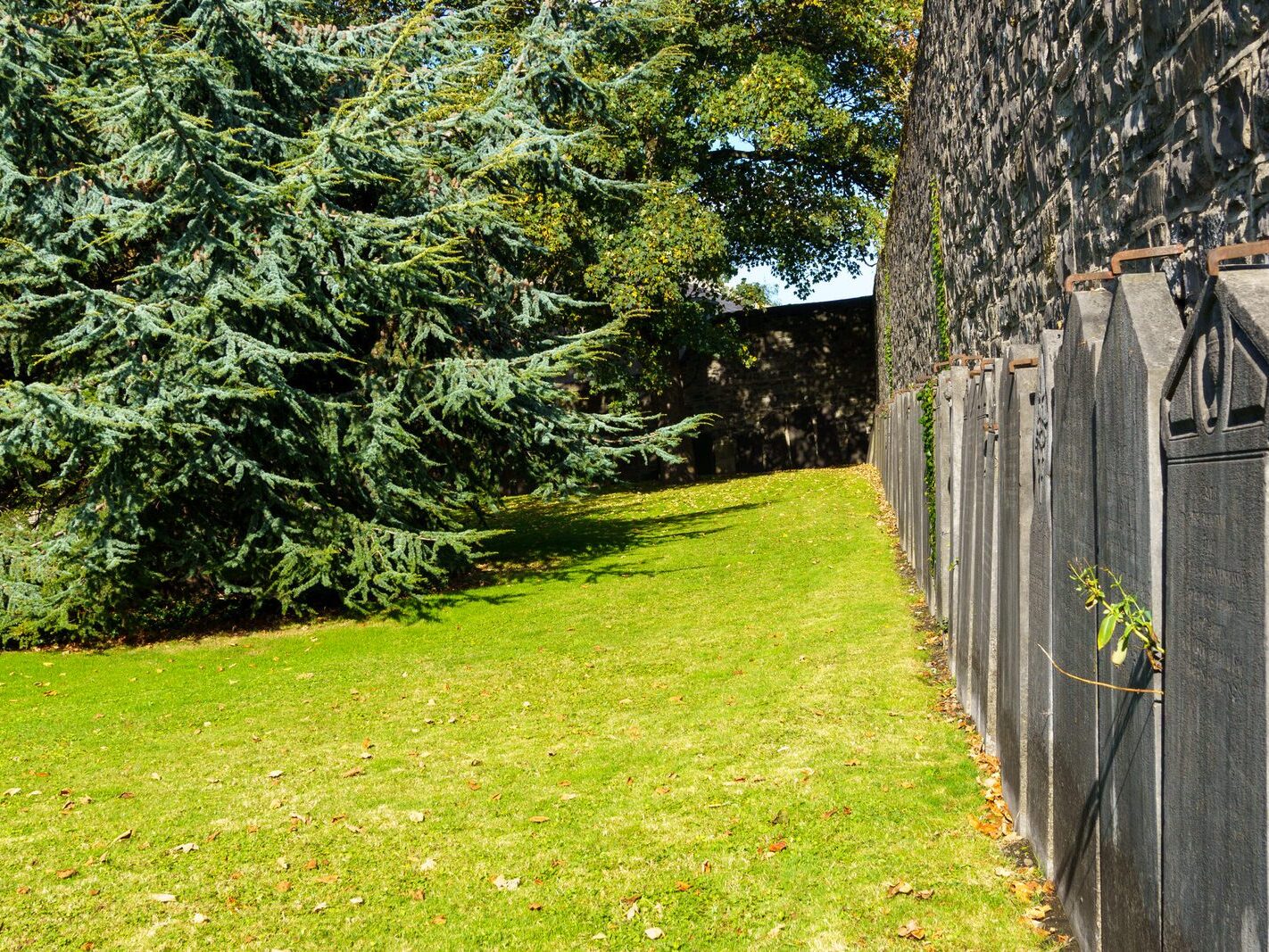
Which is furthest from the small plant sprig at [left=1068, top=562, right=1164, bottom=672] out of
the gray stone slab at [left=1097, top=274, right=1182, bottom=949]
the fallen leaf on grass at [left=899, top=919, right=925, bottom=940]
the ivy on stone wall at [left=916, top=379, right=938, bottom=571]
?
the ivy on stone wall at [left=916, top=379, right=938, bottom=571]

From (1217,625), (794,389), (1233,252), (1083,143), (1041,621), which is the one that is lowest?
(1041,621)

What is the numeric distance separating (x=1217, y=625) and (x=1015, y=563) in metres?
2.47

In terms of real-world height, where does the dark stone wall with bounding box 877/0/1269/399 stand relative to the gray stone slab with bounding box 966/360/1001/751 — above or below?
above

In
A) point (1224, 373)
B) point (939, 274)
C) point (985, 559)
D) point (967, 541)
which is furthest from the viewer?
point (939, 274)

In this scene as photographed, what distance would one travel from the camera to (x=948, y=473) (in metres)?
7.70

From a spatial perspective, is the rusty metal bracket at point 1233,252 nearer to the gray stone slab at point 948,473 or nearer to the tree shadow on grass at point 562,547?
the gray stone slab at point 948,473

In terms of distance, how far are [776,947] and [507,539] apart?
46.3ft

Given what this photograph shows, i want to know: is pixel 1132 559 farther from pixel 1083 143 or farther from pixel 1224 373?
pixel 1083 143

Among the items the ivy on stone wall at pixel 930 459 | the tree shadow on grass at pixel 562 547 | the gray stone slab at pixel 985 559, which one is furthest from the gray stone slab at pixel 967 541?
the tree shadow on grass at pixel 562 547

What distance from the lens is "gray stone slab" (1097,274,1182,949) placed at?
8.14 ft

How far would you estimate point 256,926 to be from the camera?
14.8 feet

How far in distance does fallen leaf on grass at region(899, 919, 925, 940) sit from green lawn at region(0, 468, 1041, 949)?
0.8 inches

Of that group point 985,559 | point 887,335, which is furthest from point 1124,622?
point 887,335

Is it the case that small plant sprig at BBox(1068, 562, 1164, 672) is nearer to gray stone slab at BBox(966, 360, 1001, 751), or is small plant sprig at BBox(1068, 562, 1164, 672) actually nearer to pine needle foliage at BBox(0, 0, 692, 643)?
gray stone slab at BBox(966, 360, 1001, 751)
